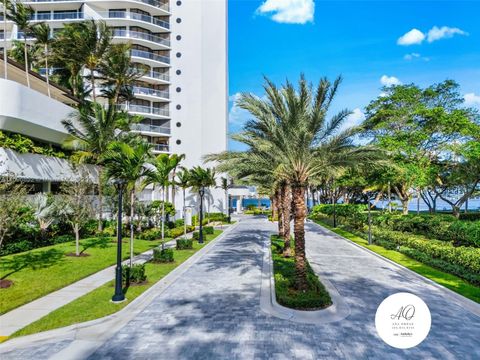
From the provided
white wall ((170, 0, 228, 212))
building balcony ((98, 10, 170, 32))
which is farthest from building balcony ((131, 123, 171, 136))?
building balcony ((98, 10, 170, 32))

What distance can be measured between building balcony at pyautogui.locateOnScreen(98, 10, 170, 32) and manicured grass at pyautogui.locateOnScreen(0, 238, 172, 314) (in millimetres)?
37318

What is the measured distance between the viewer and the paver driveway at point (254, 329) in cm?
721

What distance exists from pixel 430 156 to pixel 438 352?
83.4 feet

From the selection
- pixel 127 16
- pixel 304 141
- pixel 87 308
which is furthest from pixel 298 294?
pixel 127 16

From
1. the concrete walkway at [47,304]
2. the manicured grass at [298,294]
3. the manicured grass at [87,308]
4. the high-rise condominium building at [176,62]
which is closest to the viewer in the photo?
the manicured grass at [87,308]

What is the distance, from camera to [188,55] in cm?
4794

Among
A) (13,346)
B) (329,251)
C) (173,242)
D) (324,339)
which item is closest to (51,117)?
(173,242)

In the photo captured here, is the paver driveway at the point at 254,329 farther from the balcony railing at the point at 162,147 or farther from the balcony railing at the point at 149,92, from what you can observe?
the balcony railing at the point at 149,92

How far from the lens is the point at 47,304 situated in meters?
10.2

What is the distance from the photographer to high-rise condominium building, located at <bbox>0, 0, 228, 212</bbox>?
151ft

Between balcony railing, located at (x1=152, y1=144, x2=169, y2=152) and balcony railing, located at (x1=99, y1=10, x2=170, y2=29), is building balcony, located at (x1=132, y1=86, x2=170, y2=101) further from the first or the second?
balcony railing, located at (x1=99, y1=10, x2=170, y2=29)

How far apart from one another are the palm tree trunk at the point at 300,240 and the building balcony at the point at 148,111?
3803 cm

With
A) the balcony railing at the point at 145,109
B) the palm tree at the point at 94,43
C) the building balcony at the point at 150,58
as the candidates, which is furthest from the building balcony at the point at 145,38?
the palm tree at the point at 94,43

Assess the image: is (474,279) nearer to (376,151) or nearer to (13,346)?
(376,151)
